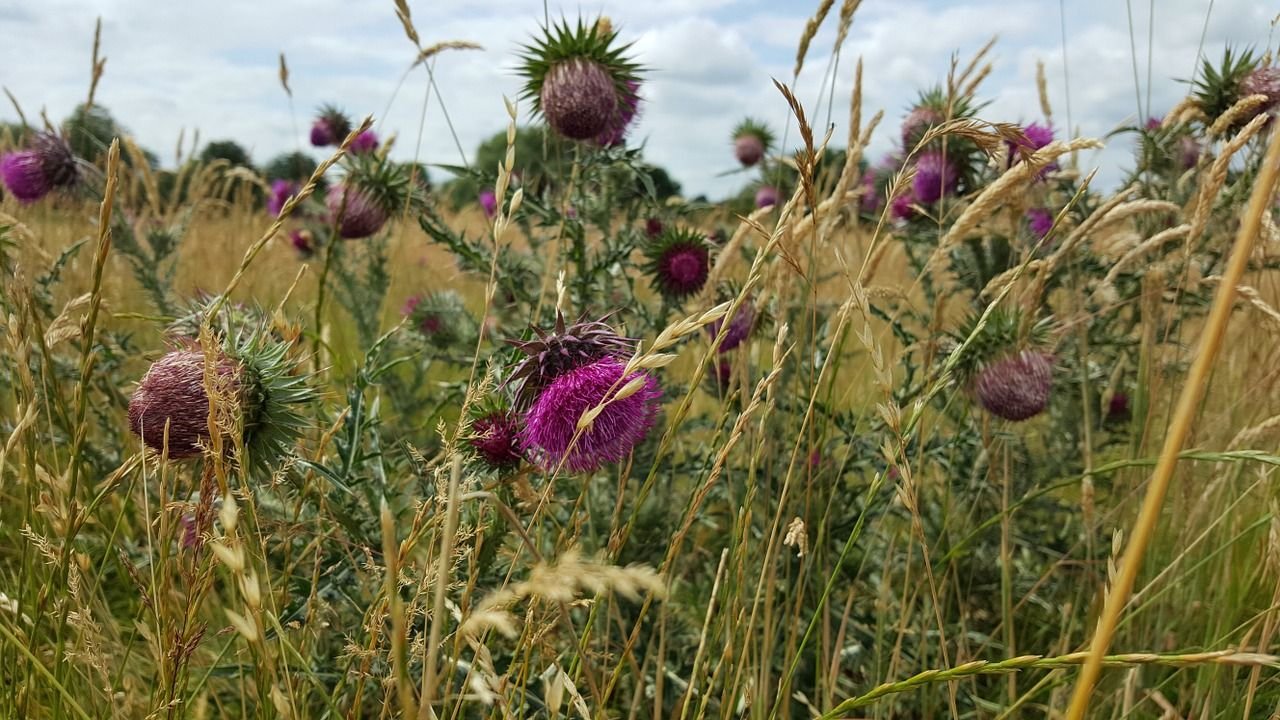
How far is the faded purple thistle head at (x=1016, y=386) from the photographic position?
8.18ft

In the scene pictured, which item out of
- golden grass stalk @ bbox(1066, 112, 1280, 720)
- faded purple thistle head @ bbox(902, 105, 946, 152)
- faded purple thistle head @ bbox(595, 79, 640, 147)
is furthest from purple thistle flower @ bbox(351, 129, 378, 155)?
golden grass stalk @ bbox(1066, 112, 1280, 720)

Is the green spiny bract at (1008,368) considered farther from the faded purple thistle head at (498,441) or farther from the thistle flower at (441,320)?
the thistle flower at (441,320)

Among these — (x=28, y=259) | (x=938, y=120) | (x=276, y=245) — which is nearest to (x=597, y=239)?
(x=938, y=120)

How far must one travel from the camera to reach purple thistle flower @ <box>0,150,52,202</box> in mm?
4254

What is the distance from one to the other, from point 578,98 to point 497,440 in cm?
160

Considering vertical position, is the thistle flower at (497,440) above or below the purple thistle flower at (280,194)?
below

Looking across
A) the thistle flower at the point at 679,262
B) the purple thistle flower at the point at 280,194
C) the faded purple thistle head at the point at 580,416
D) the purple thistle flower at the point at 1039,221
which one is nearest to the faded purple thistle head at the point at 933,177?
the purple thistle flower at the point at 1039,221

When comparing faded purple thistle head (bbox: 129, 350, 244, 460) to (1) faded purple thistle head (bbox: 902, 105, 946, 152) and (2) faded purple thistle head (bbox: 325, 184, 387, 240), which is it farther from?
(1) faded purple thistle head (bbox: 902, 105, 946, 152)

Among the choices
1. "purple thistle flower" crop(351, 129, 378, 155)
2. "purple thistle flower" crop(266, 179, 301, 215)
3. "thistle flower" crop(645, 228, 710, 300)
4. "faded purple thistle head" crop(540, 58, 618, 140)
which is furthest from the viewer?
"purple thistle flower" crop(266, 179, 301, 215)

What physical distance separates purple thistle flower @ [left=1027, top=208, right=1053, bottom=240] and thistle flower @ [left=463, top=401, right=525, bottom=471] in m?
2.71

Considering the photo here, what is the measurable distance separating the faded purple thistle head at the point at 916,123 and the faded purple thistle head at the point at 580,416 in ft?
8.56

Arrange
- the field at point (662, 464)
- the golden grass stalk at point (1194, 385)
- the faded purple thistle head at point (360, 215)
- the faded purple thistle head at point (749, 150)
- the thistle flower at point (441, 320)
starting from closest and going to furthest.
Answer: the golden grass stalk at point (1194, 385)
the field at point (662, 464)
the faded purple thistle head at point (360, 215)
the thistle flower at point (441, 320)
the faded purple thistle head at point (749, 150)

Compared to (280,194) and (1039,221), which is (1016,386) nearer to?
(1039,221)

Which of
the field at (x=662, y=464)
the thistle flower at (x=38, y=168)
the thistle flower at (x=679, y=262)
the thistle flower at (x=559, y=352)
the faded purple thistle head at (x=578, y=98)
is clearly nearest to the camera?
the field at (x=662, y=464)
